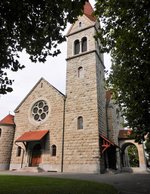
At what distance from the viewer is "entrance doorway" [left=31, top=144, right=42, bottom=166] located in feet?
68.3

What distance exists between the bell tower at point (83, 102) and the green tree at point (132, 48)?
6754 millimetres

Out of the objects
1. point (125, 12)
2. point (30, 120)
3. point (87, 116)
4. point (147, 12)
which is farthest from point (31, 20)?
point (30, 120)

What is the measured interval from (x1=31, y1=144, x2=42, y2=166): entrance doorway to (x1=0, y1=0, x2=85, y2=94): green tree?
50.6 feet

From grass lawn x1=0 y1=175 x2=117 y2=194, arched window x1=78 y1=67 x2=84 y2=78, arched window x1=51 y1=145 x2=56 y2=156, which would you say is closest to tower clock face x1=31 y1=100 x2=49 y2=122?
arched window x1=51 y1=145 x2=56 y2=156

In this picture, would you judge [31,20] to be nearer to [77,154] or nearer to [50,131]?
[77,154]

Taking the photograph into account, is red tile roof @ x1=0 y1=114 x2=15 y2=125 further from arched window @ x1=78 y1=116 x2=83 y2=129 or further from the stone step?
arched window @ x1=78 y1=116 x2=83 y2=129

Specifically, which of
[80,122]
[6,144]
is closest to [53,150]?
[80,122]

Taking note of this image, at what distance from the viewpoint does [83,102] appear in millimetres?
20547

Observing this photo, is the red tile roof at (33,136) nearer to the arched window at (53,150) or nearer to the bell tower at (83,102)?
the arched window at (53,150)

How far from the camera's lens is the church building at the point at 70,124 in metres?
18.7

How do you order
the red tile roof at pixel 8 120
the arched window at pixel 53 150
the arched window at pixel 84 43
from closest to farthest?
the arched window at pixel 53 150 → the red tile roof at pixel 8 120 → the arched window at pixel 84 43

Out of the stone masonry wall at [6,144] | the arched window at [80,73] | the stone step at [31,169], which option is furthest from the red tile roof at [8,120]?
the arched window at [80,73]

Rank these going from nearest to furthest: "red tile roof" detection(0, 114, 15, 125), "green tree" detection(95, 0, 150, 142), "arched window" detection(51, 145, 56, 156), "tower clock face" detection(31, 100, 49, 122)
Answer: "green tree" detection(95, 0, 150, 142), "arched window" detection(51, 145, 56, 156), "tower clock face" detection(31, 100, 49, 122), "red tile roof" detection(0, 114, 15, 125)

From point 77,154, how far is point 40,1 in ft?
51.0
